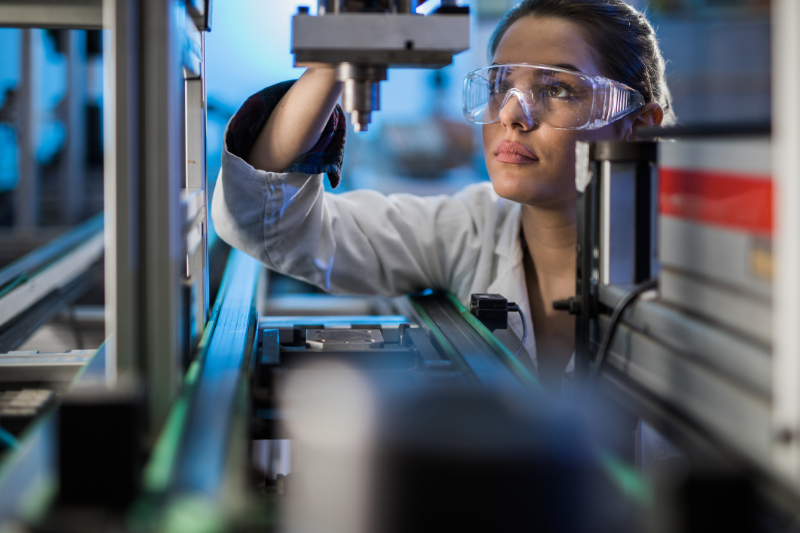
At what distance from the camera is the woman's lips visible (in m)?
1.18

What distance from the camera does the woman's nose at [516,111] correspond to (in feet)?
→ 3.69

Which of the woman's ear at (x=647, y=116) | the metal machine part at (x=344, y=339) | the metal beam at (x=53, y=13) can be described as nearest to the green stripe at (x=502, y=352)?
the metal machine part at (x=344, y=339)

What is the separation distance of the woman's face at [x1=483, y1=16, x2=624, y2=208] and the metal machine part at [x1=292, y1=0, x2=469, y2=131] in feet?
1.52

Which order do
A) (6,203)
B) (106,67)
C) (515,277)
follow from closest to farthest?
1. (106,67)
2. (515,277)
3. (6,203)

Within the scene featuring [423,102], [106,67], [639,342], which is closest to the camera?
[106,67]

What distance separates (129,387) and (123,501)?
8 cm

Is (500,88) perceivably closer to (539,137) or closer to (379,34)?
(539,137)

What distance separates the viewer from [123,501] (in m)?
0.46

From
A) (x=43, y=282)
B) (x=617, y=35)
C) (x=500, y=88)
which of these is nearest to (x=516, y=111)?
(x=500, y=88)

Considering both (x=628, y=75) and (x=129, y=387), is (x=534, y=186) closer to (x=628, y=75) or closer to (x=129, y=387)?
(x=628, y=75)

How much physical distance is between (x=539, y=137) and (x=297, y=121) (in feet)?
1.38

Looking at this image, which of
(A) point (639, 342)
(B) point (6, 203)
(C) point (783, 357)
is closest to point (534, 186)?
(A) point (639, 342)

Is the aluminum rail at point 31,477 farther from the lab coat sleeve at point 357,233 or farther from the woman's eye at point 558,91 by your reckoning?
the woman's eye at point 558,91

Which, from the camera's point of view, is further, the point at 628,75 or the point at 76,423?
the point at 628,75
